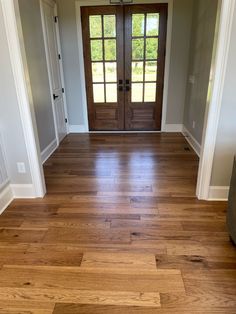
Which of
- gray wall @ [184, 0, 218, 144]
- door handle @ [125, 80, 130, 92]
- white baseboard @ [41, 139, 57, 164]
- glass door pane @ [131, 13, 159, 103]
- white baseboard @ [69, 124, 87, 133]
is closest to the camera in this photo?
gray wall @ [184, 0, 218, 144]

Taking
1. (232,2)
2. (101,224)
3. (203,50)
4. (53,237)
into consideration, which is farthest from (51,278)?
(203,50)

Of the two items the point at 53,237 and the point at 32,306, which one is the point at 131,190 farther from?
the point at 32,306

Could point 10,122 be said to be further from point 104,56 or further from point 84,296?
point 104,56

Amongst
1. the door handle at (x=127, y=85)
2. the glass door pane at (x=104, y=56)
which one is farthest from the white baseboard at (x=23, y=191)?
the door handle at (x=127, y=85)

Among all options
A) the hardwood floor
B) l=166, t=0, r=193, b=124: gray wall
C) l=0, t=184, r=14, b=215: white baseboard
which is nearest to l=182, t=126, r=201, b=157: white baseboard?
l=166, t=0, r=193, b=124: gray wall

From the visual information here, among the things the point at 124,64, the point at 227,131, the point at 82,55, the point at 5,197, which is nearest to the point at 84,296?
the point at 5,197

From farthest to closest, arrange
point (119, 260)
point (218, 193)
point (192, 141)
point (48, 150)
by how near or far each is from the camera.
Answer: point (192, 141), point (48, 150), point (218, 193), point (119, 260)

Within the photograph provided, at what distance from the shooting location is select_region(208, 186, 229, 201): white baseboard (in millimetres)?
2338

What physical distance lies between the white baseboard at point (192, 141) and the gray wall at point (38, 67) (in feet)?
7.79

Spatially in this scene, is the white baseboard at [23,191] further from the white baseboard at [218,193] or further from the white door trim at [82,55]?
the white door trim at [82,55]

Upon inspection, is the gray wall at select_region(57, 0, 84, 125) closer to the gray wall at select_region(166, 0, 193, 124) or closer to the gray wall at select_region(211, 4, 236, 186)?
the gray wall at select_region(166, 0, 193, 124)

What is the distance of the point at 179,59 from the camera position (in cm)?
420

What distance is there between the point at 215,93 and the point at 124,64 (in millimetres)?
2671

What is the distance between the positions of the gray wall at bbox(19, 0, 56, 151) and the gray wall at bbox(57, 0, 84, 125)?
2.83 ft
